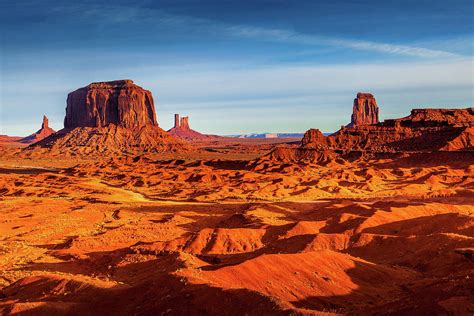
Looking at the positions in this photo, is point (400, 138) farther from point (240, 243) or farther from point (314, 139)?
point (240, 243)

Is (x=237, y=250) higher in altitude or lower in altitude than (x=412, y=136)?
lower

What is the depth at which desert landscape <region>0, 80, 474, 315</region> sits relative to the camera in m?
19.9

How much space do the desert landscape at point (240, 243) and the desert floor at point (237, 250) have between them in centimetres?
11

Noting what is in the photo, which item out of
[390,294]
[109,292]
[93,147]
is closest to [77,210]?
[109,292]

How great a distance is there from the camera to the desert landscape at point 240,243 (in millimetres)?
19859

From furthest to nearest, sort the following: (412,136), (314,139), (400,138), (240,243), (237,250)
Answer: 1. (314,139)
2. (400,138)
3. (412,136)
4. (240,243)
5. (237,250)

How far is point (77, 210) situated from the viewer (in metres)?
60.6

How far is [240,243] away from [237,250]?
1.09 meters

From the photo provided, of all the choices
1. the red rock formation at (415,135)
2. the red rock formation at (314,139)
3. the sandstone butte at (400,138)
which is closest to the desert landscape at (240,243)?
the red rock formation at (415,135)

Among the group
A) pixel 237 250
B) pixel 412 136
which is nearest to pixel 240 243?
pixel 237 250

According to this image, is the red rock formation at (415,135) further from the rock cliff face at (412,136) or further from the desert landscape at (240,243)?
the desert landscape at (240,243)

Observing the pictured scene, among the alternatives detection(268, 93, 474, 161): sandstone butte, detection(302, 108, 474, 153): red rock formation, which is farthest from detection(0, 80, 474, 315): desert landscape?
detection(268, 93, 474, 161): sandstone butte

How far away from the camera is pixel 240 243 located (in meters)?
37.8

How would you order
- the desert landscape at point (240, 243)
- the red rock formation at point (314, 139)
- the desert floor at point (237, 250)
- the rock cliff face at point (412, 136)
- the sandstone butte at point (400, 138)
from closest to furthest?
the desert floor at point (237, 250), the desert landscape at point (240, 243), the rock cliff face at point (412, 136), the sandstone butte at point (400, 138), the red rock formation at point (314, 139)
